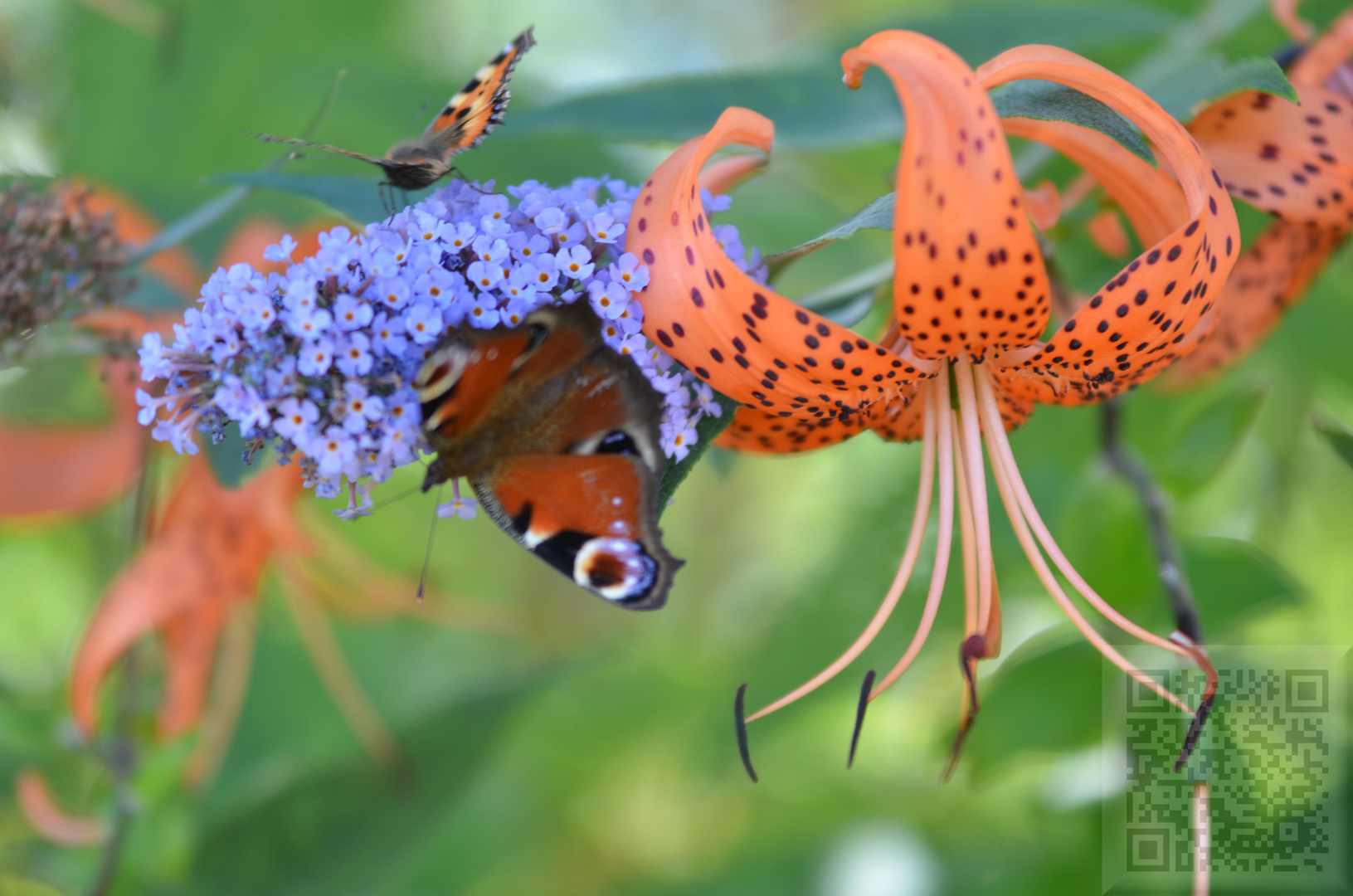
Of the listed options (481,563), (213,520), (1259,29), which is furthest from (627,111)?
(481,563)

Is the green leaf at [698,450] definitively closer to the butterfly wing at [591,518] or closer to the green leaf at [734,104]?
the butterfly wing at [591,518]

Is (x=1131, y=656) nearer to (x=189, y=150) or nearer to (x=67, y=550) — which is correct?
(x=189, y=150)

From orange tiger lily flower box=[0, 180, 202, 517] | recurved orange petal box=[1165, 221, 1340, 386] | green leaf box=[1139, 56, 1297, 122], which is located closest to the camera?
green leaf box=[1139, 56, 1297, 122]

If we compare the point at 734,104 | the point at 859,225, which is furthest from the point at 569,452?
the point at 734,104

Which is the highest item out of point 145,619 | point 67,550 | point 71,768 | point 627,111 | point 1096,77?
point 627,111

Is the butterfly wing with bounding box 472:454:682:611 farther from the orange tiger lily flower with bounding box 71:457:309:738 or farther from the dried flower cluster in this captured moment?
the orange tiger lily flower with bounding box 71:457:309:738

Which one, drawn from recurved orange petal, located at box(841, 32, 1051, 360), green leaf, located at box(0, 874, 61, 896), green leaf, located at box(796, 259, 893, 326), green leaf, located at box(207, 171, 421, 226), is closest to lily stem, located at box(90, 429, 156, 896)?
green leaf, located at box(0, 874, 61, 896)
